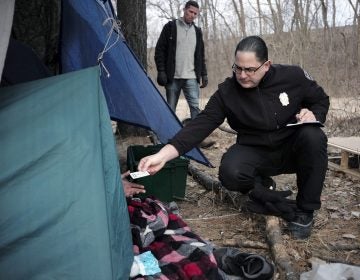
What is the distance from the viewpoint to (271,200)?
2.53 metres

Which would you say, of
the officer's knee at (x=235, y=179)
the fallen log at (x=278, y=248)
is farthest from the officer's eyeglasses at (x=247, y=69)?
the fallen log at (x=278, y=248)

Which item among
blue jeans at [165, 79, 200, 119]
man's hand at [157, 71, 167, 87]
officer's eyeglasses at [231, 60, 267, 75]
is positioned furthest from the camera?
blue jeans at [165, 79, 200, 119]

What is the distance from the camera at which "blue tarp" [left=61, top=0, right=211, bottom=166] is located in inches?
106

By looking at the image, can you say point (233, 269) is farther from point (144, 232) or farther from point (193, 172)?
point (193, 172)

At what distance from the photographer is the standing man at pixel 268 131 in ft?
7.80

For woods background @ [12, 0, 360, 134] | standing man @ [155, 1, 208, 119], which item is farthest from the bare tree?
standing man @ [155, 1, 208, 119]

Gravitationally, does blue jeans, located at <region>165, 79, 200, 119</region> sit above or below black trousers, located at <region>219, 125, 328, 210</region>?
above

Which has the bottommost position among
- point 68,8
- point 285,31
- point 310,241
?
point 310,241

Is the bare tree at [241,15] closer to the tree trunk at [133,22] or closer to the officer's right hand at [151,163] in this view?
the tree trunk at [133,22]

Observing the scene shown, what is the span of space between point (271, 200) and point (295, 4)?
35.6 ft

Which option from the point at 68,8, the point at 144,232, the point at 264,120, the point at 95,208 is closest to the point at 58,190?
the point at 95,208

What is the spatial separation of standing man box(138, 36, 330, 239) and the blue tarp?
524 millimetres

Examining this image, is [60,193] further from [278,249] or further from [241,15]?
[241,15]

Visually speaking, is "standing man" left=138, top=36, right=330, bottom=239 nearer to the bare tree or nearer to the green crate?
the green crate
